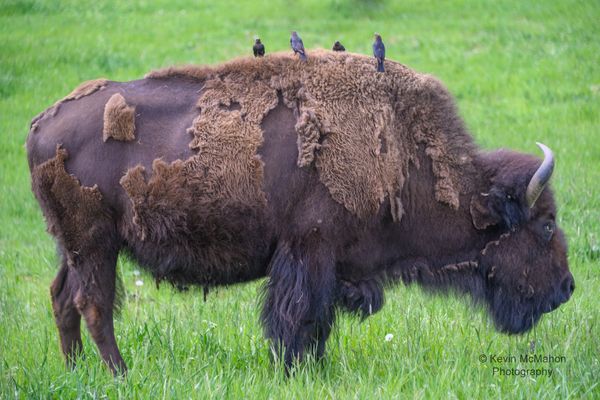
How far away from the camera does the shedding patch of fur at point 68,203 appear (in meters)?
5.25

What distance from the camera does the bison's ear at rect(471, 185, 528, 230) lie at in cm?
559

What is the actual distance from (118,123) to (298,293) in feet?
4.83

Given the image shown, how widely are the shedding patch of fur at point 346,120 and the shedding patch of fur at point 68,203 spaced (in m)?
0.71

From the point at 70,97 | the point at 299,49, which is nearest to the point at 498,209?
the point at 299,49

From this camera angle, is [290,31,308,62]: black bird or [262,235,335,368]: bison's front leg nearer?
[262,235,335,368]: bison's front leg

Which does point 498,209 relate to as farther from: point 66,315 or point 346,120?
point 66,315

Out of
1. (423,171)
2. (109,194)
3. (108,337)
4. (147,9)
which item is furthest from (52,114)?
(147,9)

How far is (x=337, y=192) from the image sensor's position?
17.3 ft

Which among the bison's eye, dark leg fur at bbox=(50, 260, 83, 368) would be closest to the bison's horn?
the bison's eye

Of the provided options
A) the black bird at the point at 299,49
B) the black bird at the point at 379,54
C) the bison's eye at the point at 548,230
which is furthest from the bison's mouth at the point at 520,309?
the black bird at the point at 299,49

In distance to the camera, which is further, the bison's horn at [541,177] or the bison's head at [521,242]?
the bison's head at [521,242]

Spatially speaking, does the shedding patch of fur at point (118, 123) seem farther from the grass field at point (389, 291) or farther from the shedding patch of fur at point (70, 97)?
the grass field at point (389, 291)

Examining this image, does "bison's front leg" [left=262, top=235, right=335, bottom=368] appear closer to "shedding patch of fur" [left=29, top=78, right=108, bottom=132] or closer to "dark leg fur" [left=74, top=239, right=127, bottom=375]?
"dark leg fur" [left=74, top=239, right=127, bottom=375]

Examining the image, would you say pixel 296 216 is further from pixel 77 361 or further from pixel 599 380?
pixel 599 380
